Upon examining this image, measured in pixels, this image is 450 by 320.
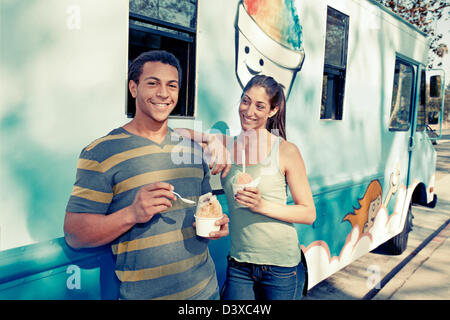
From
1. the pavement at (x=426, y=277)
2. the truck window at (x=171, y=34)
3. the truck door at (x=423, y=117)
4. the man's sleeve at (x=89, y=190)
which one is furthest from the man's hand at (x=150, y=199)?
the truck door at (x=423, y=117)

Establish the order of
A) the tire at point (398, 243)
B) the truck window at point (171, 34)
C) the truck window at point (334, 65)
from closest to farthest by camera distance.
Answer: the truck window at point (171, 34), the truck window at point (334, 65), the tire at point (398, 243)

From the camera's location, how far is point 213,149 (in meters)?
2.21

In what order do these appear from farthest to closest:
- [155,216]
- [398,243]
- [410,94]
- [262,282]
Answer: [398,243], [410,94], [262,282], [155,216]

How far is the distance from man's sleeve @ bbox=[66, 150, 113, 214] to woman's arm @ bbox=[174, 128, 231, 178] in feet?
1.73

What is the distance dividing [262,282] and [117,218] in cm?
96

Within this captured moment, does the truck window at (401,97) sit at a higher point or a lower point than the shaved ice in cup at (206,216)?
higher

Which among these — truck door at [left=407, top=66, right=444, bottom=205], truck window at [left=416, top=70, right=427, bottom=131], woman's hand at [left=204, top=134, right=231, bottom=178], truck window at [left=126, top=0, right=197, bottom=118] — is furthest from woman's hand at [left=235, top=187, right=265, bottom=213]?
truck window at [left=416, top=70, right=427, bottom=131]

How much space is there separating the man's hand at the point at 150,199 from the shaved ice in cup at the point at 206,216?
278 mm

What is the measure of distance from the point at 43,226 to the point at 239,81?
1.46m

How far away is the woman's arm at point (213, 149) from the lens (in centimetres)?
213

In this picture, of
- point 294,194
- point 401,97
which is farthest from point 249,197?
point 401,97

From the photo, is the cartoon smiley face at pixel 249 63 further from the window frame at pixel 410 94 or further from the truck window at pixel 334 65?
the window frame at pixel 410 94

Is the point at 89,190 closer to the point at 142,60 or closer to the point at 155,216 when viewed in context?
the point at 155,216
